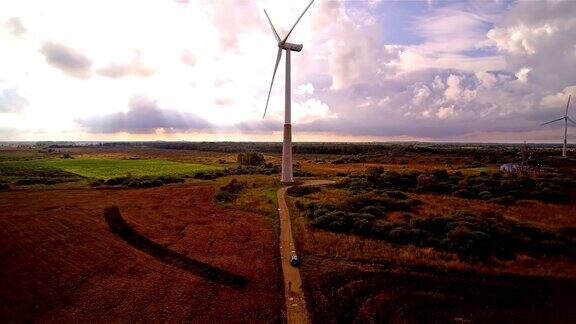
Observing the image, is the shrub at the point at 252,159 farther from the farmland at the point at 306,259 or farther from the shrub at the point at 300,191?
the farmland at the point at 306,259

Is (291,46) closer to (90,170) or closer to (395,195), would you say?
(395,195)

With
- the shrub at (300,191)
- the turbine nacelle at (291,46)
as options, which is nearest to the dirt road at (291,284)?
the shrub at (300,191)

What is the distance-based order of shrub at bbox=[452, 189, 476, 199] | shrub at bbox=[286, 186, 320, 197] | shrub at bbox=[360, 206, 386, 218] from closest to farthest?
shrub at bbox=[360, 206, 386, 218] → shrub at bbox=[452, 189, 476, 199] → shrub at bbox=[286, 186, 320, 197]

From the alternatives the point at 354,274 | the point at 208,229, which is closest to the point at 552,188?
the point at 354,274

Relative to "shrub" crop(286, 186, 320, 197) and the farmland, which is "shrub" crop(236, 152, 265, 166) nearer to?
"shrub" crop(286, 186, 320, 197)

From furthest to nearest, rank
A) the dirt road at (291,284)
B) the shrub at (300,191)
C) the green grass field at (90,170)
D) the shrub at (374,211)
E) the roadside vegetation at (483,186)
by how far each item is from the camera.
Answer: the green grass field at (90,170)
the shrub at (300,191)
the roadside vegetation at (483,186)
the shrub at (374,211)
the dirt road at (291,284)

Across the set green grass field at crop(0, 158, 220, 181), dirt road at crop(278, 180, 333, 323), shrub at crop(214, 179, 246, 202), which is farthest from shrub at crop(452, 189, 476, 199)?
green grass field at crop(0, 158, 220, 181)

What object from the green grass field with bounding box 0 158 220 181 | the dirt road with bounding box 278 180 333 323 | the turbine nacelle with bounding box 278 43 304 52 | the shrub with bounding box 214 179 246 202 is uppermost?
the turbine nacelle with bounding box 278 43 304 52
